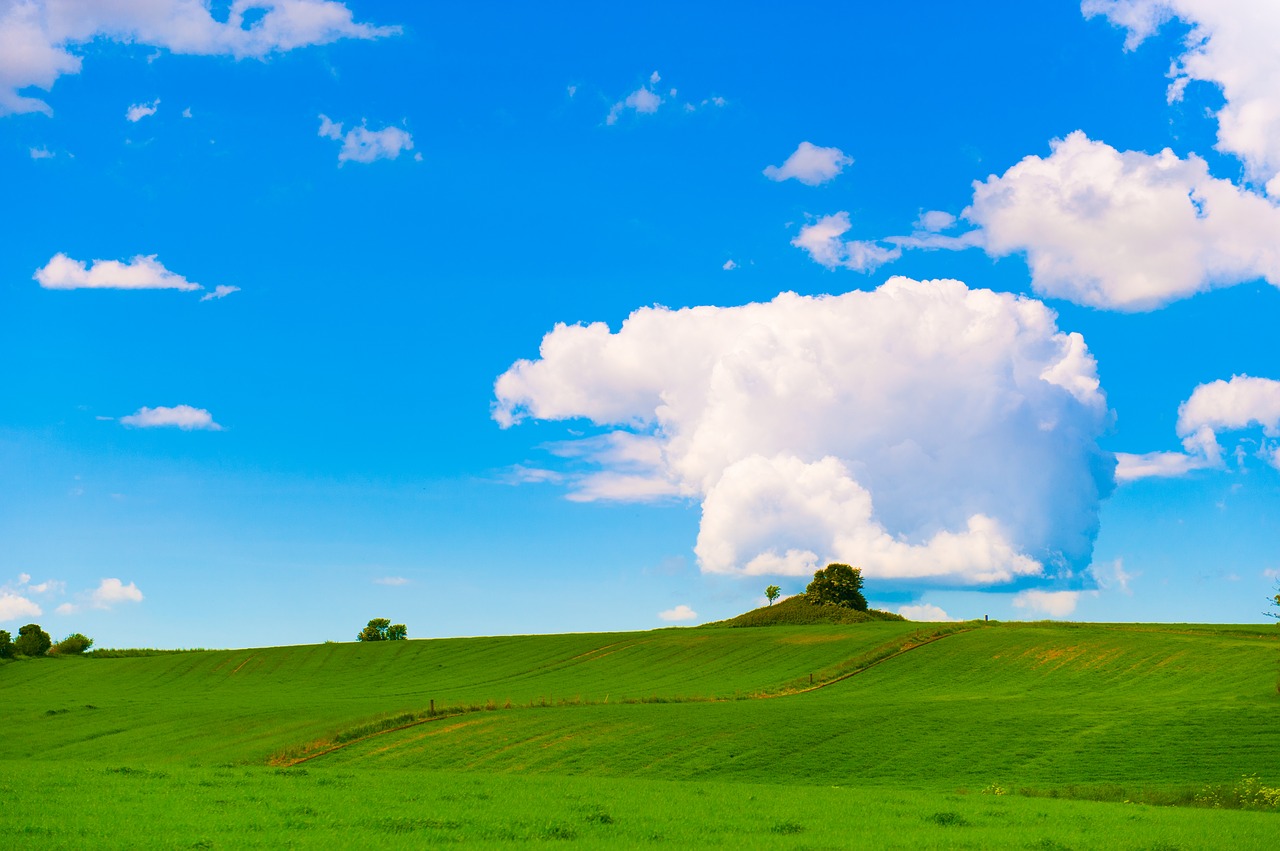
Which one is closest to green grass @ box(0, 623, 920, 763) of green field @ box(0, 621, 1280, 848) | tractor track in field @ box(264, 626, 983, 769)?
green field @ box(0, 621, 1280, 848)

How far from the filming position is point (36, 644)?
401ft

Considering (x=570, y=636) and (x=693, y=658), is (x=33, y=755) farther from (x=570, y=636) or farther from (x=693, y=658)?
(x=570, y=636)

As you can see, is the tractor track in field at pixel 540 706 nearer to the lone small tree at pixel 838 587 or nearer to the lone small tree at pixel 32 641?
the lone small tree at pixel 838 587

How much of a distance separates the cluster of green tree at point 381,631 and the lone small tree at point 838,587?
6340cm

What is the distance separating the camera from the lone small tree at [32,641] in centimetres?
12025

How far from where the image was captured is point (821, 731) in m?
47.9

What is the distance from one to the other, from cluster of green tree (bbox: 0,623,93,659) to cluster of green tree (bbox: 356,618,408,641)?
40.2m

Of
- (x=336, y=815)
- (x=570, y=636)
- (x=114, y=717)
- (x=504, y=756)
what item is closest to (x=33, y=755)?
(x=114, y=717)

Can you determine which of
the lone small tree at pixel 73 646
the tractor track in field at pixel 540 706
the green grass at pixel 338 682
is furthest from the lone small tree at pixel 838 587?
the lone small tree at pixel 73 646

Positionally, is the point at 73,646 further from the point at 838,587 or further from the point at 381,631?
the point at 838,587

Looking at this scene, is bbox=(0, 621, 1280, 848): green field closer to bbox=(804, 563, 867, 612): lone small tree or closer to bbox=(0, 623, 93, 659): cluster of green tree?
bbox=(0, 623, 93, 659): cluster of green tree

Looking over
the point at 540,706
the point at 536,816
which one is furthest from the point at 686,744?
the point at 536,816

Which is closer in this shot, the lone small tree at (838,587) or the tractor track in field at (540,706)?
the tractor track in field at (540,706)

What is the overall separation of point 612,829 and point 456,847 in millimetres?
4185
